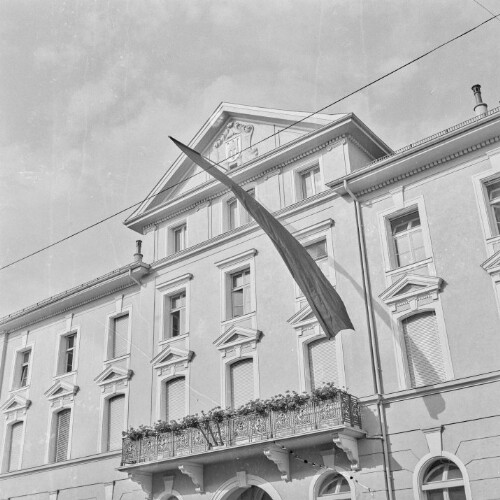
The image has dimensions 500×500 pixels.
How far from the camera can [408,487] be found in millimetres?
19375

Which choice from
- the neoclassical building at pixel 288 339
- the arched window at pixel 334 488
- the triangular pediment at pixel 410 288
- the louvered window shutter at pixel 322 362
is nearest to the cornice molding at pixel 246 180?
the neoclassical building at pixel 288 339

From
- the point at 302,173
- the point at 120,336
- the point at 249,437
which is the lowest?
the point at 249,437

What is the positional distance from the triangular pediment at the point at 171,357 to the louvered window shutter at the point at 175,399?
0.68m

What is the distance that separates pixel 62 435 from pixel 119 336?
464 centimetres

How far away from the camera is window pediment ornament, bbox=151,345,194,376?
86.2 feet

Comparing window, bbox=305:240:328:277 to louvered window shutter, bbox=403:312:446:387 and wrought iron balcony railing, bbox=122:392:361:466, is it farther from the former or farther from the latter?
wrought iron balcony railing, bbox=122:392:361:466

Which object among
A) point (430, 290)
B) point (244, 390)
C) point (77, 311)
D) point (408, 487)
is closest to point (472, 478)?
point (408, 487)

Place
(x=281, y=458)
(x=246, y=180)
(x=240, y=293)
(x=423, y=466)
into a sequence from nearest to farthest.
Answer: (x=423, y=466) < (x=281, y=458) < (x=240, y=293) < (x=246, y=180)

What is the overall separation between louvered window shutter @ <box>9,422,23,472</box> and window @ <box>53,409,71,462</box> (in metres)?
2.28

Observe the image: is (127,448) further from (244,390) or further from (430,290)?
(430,290)

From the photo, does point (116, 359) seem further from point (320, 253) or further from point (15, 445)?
point (320, 253)

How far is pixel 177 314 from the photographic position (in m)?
28.1

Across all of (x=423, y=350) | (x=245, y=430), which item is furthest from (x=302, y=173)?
(x=245, y=430)

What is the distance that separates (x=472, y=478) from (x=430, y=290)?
5292mm
